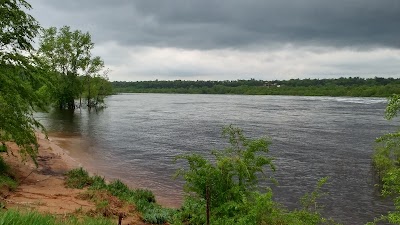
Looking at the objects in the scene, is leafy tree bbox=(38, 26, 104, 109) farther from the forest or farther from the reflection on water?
the forest

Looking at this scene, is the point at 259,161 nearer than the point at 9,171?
Yes

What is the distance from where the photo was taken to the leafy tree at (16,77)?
1235 centimetres

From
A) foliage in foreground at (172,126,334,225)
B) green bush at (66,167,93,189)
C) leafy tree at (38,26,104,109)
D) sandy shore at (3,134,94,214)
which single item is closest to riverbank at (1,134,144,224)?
sandy shore at (3,134,94,214)

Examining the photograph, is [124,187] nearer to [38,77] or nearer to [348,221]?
[38,77]

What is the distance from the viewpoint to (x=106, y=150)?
25578mm

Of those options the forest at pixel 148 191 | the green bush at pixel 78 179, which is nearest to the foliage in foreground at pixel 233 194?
the forest at pixel 148 191

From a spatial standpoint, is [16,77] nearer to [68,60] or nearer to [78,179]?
[78,179]

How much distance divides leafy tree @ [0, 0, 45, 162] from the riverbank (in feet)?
Result: 5.19

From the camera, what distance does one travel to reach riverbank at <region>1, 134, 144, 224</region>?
10359 mm

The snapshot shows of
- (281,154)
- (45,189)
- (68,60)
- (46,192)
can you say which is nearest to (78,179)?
(45,189)

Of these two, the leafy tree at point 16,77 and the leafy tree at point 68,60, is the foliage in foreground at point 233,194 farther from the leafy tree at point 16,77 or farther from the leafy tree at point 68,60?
the leafy tree at point 68,60

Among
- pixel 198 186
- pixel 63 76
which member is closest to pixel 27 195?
pixel 198 186

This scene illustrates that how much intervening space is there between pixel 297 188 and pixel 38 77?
12.8 meters

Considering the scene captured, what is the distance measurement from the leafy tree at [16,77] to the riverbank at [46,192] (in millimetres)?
1583
